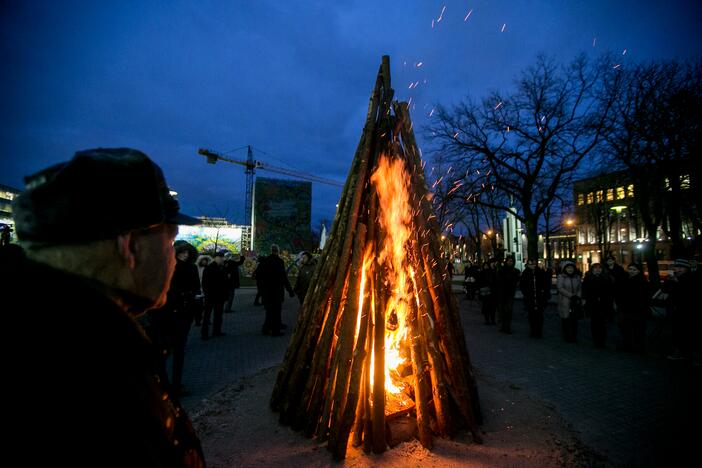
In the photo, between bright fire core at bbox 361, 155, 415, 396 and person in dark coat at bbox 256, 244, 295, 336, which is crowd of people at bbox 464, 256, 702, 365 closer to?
person in dark coat at bbox 256, 244, 295, 336

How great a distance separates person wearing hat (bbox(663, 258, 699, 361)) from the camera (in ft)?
23.8

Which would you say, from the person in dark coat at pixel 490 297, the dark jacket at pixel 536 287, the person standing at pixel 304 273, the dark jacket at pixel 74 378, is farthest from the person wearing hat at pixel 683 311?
the dark jacket at pixel 74 378

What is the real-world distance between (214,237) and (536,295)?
41.2 meters

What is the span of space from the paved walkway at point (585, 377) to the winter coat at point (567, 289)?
890mm

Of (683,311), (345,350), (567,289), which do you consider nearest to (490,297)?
(567,289)

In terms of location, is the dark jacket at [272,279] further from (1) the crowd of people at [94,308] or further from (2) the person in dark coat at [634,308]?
(2) the person in dark coat at [634,308]

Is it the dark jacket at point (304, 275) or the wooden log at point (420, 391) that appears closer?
the wooden log at point (420, 391)

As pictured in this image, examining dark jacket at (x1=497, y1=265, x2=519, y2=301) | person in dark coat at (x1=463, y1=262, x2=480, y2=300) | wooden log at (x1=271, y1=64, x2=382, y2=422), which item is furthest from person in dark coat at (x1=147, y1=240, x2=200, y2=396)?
person in dark coat at (x1=463, y1=262, x2=480, y2=300)

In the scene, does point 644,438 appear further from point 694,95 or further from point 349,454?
point 694,95

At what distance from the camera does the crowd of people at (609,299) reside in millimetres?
7344

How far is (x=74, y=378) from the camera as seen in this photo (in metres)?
0.82

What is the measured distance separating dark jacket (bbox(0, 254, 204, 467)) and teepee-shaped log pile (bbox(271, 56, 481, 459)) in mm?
2751

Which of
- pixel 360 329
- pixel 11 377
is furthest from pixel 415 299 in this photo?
pixel 11 377

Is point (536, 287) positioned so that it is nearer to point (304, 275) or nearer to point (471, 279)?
point (304, 275)
